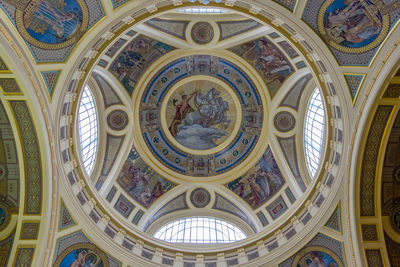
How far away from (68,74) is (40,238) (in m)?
7.35

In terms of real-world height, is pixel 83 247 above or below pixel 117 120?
below

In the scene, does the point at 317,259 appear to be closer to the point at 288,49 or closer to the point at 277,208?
the point at 277,208

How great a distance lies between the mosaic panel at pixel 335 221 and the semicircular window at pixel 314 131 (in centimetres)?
526

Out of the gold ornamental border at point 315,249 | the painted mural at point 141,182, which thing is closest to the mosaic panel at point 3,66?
the painted mural at point 141,182

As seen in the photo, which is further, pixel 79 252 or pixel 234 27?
pixel 234 27

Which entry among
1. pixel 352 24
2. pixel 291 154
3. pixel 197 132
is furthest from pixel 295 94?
pixel 352 24

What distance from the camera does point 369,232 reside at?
16.5 meters

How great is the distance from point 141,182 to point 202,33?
11.6 m

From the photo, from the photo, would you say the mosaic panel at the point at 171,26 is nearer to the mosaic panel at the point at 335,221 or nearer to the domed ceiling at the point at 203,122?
the domed ceiling at the point at 203,122

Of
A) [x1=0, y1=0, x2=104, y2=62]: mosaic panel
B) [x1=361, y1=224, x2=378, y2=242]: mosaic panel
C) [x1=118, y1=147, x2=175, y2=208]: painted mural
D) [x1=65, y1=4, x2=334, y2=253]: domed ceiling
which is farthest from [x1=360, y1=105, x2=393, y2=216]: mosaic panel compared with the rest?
[x1=118, y1=147, x2=175, y2=208]: painted mural

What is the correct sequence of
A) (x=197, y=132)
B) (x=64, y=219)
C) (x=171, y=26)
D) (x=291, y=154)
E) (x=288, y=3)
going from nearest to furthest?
1. (x=288, y=3)
2. (x=64, y=219)
3. (x=171, y=26)
4. (x=291, y=154)
5. (x=197, y=132)

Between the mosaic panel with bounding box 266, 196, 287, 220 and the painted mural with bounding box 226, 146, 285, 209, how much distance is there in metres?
0.62

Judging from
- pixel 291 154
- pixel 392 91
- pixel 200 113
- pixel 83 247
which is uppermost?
pixel 200 113

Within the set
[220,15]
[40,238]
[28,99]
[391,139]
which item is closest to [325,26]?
[391,139]
